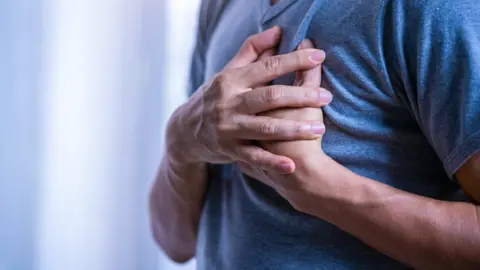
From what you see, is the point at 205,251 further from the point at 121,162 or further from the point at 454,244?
the point at 454,244

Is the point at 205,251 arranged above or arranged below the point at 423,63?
below

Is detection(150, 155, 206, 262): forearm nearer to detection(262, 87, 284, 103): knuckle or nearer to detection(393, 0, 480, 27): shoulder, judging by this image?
detection(262, 87, 284, 103): knuckle

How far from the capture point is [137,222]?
27.6 inches

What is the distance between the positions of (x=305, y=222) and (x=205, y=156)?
14 cm

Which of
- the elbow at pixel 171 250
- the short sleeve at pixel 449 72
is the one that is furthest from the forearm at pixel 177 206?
the short sleeve at pixel 449 72

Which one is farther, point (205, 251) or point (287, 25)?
point (205, 251)

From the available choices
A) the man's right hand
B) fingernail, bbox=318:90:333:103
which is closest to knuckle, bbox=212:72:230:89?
the man's right hand

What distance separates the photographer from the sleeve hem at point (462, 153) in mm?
352

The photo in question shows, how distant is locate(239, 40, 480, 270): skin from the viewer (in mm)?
376

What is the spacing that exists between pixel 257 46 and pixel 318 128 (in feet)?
0.43

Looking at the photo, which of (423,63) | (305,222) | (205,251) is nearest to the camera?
(423,63)

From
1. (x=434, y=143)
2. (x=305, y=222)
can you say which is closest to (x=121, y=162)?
(x=305, y=222)

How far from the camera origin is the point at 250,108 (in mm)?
467

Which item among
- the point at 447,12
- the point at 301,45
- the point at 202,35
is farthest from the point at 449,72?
the point at 202,35
